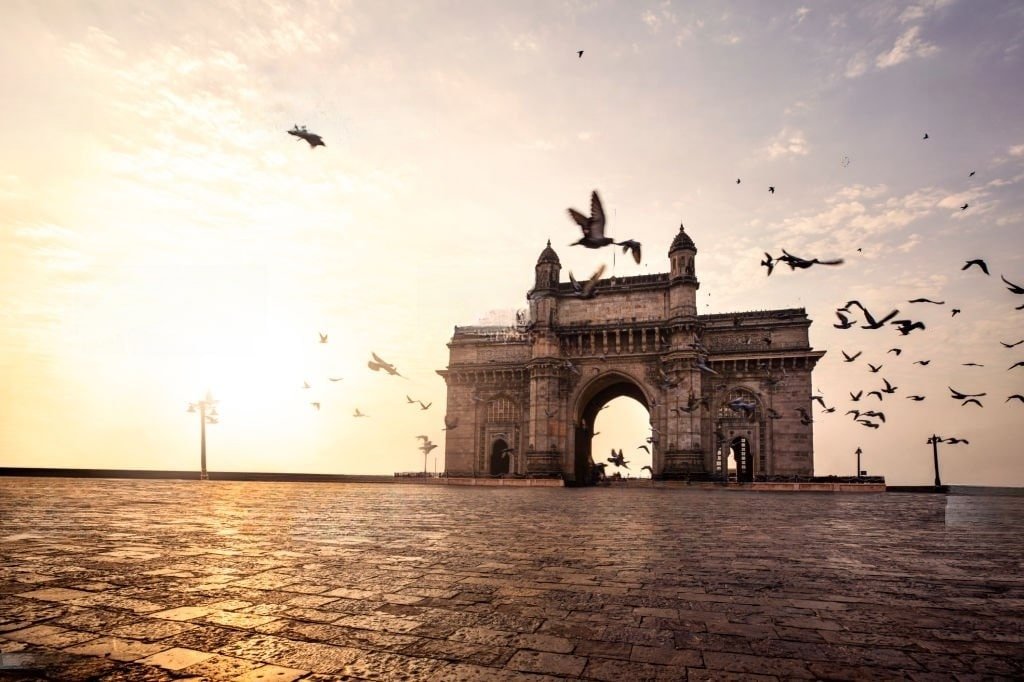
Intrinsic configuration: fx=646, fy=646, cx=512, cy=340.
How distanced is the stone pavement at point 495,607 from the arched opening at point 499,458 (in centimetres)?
3659

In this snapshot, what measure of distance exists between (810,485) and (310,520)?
1137 inches

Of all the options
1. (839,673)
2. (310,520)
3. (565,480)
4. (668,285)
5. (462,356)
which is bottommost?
(565,480)

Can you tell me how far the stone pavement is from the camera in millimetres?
3215

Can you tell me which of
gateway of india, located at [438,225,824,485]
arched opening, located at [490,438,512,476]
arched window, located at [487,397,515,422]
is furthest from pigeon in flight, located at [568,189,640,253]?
arched opening, located at [490,438,512,476]

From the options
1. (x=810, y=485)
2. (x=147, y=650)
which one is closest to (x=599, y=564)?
(x=147, y=650)

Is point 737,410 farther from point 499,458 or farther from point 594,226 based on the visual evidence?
point 594,226

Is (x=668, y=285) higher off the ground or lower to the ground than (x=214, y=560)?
higher

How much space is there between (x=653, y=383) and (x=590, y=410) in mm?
7225

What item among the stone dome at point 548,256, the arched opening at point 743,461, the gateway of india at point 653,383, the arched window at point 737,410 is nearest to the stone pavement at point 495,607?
the gateway of india at point 653,383

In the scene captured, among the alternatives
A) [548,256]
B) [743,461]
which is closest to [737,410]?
[743,461]

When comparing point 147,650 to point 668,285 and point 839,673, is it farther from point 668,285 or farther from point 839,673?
point 668,285

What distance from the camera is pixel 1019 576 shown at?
6.22 m

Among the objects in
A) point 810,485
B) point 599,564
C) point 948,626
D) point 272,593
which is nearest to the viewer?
point 948,626

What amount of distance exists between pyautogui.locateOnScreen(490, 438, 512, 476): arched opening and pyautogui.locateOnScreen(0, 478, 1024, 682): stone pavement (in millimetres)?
36586
